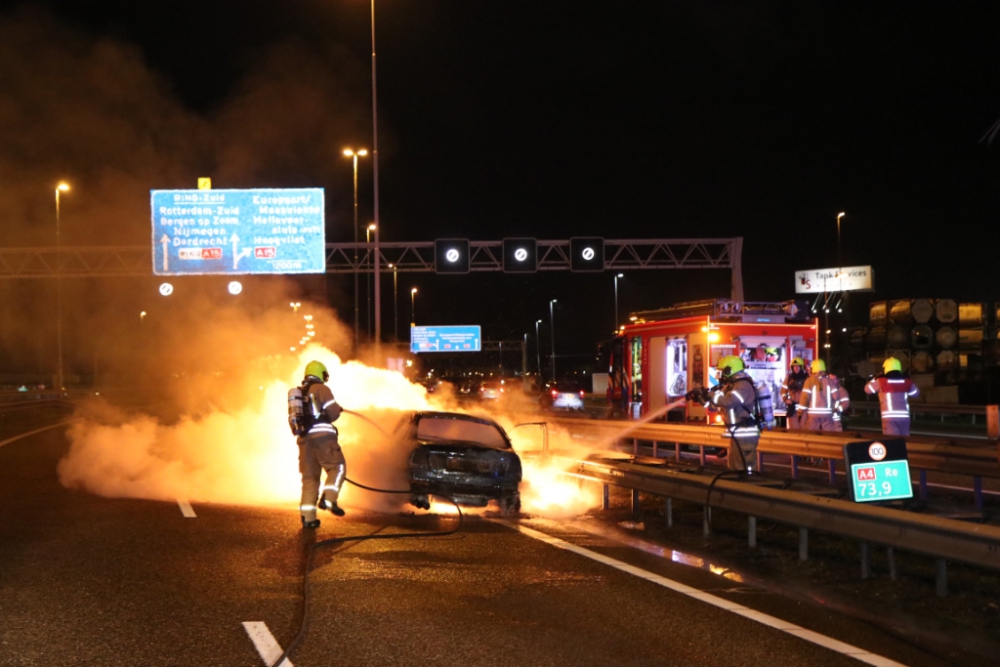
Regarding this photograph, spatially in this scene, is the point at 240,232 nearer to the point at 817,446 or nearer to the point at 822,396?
the point at 822,396

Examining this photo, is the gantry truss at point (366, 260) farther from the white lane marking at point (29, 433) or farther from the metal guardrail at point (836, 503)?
the metal guardrail at point (836, 503)

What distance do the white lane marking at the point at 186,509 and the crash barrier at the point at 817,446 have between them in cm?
691

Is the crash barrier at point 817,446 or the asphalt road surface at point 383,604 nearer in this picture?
the asphalt road surface at point 383,604

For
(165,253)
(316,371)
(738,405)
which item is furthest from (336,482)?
(165,253)

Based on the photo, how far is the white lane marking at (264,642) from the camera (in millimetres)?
5961

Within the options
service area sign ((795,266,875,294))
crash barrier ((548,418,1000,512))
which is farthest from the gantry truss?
service area sign ((795,266,875,294))

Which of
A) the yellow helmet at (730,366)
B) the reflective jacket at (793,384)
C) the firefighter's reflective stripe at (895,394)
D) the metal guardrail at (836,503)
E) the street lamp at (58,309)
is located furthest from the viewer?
the street lamp at (58,309)

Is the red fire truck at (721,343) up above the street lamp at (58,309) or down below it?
below

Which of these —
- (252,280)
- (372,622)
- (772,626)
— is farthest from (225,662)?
(252,280)

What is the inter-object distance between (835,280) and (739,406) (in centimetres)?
6548

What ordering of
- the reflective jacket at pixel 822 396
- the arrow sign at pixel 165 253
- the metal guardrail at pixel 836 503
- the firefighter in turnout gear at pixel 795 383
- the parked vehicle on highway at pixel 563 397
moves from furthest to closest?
the parked vehicle on highway at pixel 563 397, the arrow sign at pixel 165 253, the firefighter in turnout gear at pixel 795 383, the reflective jacket at pixel 822 396, the metal guardrail at pixel 836 503

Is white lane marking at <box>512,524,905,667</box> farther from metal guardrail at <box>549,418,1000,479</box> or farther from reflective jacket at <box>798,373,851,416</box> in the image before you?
reflective jacket at <box>798,373,851,416</box>

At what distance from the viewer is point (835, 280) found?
7375cm

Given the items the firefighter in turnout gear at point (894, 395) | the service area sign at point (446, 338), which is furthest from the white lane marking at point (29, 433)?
the service area sign at point (446, 338)
